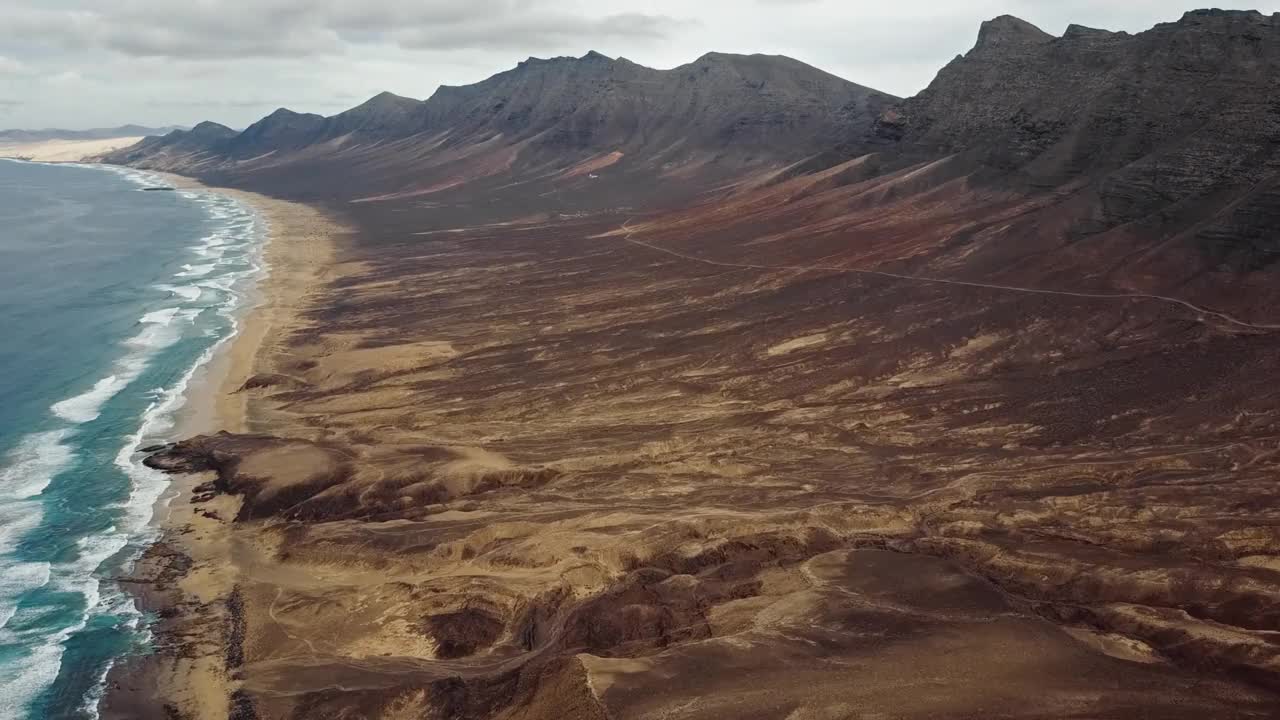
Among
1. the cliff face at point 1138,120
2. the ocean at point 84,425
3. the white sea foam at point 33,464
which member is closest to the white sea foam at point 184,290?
the ocean at point 84,425

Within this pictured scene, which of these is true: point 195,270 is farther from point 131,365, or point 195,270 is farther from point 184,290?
point 131,365

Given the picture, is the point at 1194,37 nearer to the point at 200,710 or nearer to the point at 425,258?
the point at 425,258

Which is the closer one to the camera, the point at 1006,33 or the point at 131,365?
the point at 131,365

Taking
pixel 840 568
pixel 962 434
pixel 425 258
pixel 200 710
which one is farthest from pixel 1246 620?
pixel 425 258

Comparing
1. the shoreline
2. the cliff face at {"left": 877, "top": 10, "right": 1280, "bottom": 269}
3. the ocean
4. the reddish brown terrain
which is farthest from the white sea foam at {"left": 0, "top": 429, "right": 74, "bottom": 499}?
the cliff face at {"left": 877, "top": 10, "right": 1280, "bottom": 269}

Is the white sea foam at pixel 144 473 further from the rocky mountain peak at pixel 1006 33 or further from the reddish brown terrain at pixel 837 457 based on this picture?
the rocky mountain peak at pixel 1006 33

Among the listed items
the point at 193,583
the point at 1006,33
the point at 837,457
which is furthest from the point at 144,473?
the point at 1006,33

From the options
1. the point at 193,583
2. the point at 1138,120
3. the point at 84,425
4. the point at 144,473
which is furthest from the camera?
the point at 1138,120
